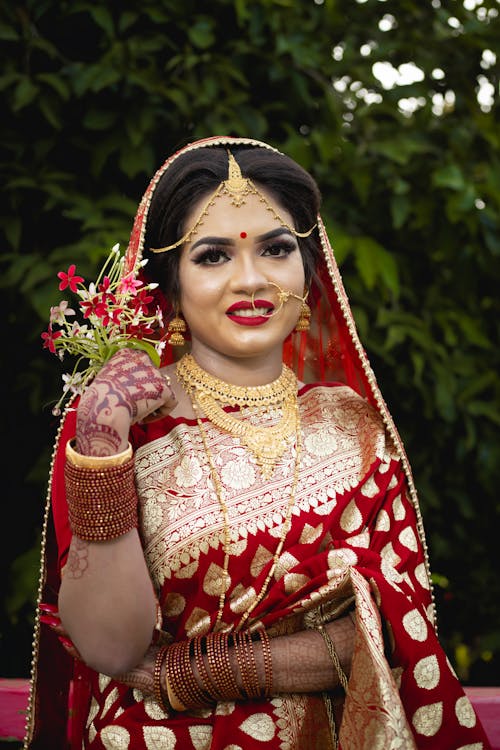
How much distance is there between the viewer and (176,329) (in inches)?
86.1

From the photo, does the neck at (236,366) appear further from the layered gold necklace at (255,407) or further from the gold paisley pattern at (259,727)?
the gold paisley pattern at (259,727)

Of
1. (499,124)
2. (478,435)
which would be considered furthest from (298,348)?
(499,124)

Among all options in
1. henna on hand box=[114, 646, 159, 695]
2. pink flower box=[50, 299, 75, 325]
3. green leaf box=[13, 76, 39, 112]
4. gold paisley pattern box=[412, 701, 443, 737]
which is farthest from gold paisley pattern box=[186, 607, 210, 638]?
green leaf box=[13, 76, 39, 112]

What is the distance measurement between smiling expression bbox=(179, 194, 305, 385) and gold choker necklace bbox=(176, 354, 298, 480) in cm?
10

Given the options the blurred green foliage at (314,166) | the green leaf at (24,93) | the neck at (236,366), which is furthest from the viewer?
the blurred green foliage at (314,166)

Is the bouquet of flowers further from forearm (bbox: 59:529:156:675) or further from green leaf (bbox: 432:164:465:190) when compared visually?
green leaf (bbox: 432:164:465:190)

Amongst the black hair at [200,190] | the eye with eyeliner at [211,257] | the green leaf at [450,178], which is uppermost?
the green leaf at [450,178]

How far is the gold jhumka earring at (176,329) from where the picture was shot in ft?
7.15

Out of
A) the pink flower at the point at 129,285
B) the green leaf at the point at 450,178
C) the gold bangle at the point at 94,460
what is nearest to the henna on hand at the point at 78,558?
the gold bangle at the point at 94,460

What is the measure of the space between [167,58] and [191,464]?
1.74 meters

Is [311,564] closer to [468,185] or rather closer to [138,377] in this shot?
[138,377]

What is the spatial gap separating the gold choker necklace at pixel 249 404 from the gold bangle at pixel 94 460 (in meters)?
0.42

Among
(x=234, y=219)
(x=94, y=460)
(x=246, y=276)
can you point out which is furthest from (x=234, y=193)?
(x=94, y=460)

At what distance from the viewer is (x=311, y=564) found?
1971 mm
